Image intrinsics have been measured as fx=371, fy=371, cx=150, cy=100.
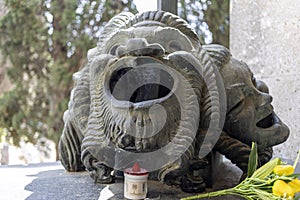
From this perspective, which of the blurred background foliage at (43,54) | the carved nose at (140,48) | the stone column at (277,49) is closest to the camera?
the carved nose at (140,48)

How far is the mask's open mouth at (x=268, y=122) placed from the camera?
866mm

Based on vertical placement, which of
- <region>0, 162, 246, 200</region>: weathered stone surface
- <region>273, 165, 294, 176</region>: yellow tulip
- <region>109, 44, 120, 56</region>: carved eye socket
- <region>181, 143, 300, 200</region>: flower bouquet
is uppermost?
<region>109, 44, 120, 56</region>: carved eye socket

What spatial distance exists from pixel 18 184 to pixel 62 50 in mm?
2003

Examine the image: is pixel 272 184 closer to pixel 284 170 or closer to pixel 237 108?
pixel 284 170

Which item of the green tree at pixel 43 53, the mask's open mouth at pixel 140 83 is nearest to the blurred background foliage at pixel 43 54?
the green tree at pixel 43 53

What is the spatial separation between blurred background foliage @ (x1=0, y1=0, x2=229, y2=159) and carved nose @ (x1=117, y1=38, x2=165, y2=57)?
75.6 inches

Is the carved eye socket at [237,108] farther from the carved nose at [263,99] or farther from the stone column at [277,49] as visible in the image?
the stone column at [277,49]

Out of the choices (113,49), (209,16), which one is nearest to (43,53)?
(209,16)

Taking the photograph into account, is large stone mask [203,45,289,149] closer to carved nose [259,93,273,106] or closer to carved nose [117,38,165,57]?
carved nose [259,93,273,106]

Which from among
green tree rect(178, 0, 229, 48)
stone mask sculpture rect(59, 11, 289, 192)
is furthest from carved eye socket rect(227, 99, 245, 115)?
green tree rect(178, 0, 229, 48)

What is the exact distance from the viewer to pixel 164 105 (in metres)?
0.69

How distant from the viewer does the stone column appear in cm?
130

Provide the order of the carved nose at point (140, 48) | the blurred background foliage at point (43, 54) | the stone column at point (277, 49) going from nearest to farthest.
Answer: the carved nose at point (140, 48) → the stone column at point (277, 49) → the blurred background foliage at point (43, 54)

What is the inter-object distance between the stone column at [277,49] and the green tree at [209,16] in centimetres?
83
